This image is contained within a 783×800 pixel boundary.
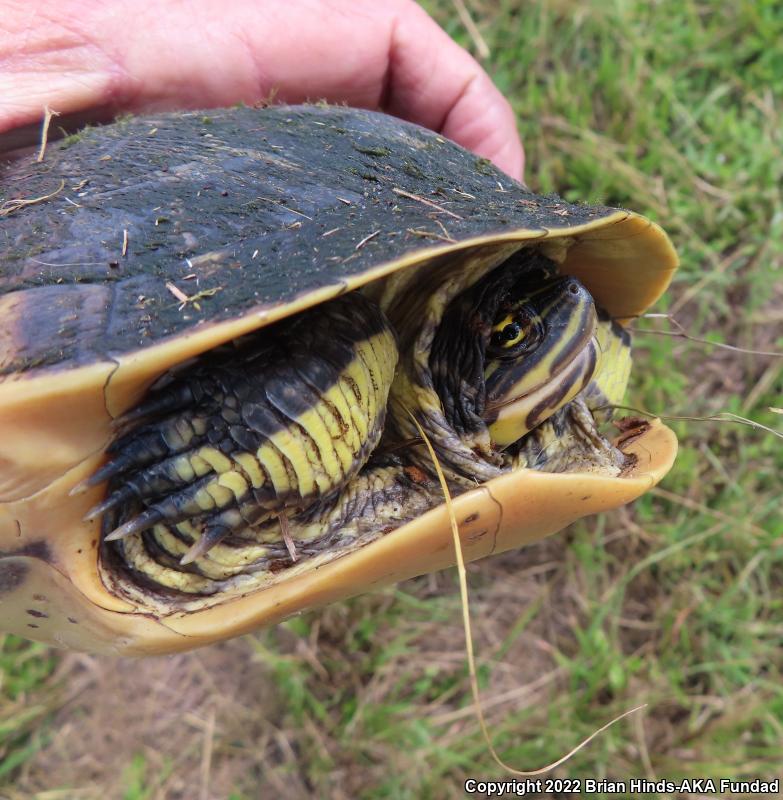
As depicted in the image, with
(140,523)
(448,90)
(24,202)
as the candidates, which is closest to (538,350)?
(140,523)

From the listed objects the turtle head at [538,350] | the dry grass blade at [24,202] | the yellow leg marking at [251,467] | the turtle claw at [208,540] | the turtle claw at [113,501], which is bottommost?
the turtle claw at [208,540]

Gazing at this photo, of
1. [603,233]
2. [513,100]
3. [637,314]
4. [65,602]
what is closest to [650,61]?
[513,100]

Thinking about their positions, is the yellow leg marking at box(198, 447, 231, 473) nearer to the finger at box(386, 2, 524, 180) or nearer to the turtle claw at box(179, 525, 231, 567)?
the turtle claw at box(179, 525, 231, 567)

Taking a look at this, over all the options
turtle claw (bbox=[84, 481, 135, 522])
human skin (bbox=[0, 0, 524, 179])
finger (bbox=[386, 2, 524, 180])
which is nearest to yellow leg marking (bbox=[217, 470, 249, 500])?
turtle claw (bbox=[84, 481, 135, 522])

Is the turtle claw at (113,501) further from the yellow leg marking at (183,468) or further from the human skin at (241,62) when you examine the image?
the human skin at (241,62)

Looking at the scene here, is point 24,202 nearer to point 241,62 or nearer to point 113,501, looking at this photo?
point 113,501

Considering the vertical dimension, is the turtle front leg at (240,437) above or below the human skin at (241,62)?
below

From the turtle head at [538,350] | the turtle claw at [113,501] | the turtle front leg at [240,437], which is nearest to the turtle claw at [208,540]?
the turtle front leg at [240,437]

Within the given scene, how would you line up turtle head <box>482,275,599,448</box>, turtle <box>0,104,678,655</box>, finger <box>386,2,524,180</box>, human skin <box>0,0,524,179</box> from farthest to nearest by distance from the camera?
1. finger <box>386,2,524,180</box>
2. human skin <box>0,0,524,179</box>
3. turtle head <box>482,275,599,448</box>
4. turtle <box>0,104,678,655</box>

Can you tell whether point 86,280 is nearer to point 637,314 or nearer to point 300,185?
point 300,185
